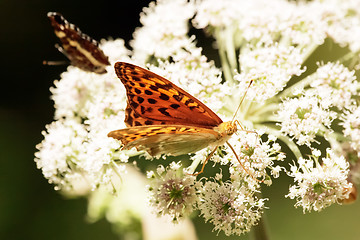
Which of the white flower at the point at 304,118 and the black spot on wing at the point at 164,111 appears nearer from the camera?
the black spot on wing at the point at 164,111

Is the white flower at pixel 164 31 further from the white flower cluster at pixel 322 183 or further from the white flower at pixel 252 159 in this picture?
the white flower cluster at pixel 322 183

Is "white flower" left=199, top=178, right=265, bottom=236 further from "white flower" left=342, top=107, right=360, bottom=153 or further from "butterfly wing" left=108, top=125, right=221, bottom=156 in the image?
"white flower" left=342, top=107, right=360, bottom=153

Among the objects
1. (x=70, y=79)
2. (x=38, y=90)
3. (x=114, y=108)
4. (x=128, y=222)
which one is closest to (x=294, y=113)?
(x=114, y=108)

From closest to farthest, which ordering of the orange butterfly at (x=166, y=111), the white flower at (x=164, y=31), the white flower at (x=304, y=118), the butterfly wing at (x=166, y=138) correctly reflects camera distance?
1. the butterfly wing at (x=166, y=138)
2. the orange butterfly at (x=166, y=111)
3. the white flower at (x=304, y=118)
4. the white flower at (x=164, y=31)

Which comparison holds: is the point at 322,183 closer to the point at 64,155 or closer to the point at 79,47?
the point at 64,155

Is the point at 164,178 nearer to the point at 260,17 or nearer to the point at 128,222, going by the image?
the point at 128,222

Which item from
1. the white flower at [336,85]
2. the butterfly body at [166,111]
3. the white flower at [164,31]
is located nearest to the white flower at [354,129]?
the white flower at [336,85]

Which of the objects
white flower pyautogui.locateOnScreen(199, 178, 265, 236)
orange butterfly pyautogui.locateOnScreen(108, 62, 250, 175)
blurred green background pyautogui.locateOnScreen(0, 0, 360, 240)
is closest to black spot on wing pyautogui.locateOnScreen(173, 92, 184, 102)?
orange butterfly pyautogui.locateOnScreen(108, 62, 250, 175)
